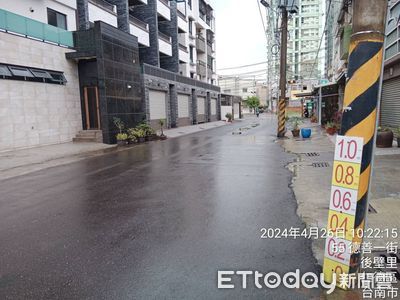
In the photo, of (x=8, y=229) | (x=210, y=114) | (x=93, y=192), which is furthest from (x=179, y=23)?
(x=8, y=229)

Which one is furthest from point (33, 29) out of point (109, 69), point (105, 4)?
point (105, 4)

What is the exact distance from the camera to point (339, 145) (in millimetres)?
3092

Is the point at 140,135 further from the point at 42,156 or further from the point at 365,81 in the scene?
the point at 365,81

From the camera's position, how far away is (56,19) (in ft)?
64.0

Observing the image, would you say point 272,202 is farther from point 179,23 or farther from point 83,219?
point 179,23

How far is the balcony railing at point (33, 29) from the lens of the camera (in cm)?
1486

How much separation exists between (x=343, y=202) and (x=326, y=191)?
397 cm

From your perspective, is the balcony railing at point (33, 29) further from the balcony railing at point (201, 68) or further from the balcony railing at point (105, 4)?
the balcony railing at point (201, 68)

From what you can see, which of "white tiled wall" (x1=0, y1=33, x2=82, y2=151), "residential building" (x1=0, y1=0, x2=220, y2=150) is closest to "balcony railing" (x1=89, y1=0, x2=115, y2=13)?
"residential building" (x1=0, y1=0, x2=220, y2=150)

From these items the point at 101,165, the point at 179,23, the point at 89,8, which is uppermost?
the point at 179,23

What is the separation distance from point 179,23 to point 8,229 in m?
35.0

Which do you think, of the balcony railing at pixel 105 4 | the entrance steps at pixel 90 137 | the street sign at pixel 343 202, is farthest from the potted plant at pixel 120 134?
the street sign at pixel 343 202

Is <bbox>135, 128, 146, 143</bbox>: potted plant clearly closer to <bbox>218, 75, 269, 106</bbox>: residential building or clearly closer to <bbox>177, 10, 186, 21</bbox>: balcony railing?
<bbox>177, 10, 186, 21</bbox>: balcony railing

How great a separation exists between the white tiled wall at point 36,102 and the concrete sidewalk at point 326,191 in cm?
1282
